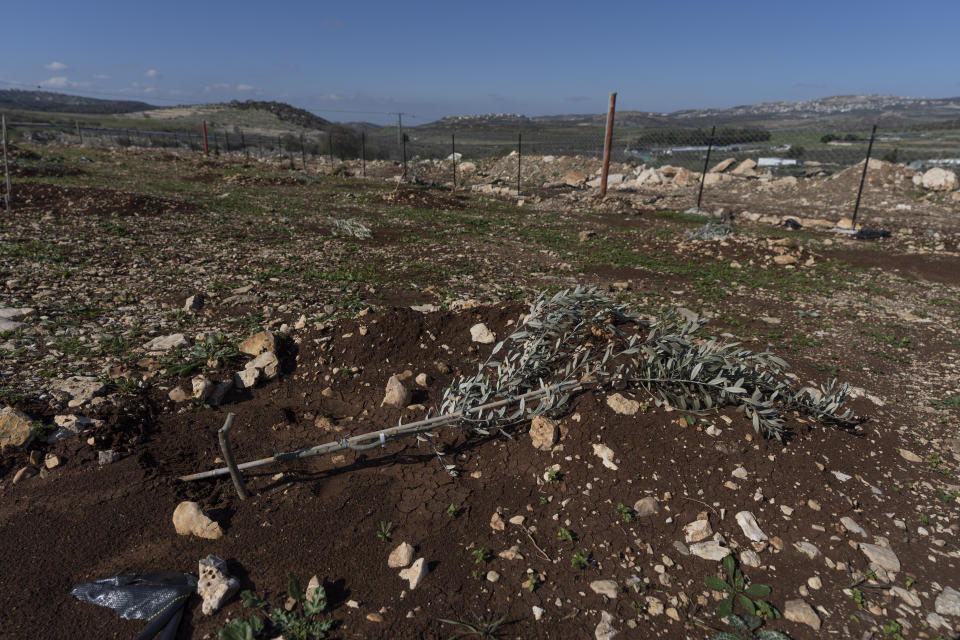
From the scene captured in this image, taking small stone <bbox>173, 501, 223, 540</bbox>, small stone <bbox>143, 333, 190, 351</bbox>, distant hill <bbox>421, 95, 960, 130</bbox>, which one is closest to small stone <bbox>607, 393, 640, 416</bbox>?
small stone <bbox>173, 501, 223, 540</bbox>

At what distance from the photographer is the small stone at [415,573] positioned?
6.95 feet

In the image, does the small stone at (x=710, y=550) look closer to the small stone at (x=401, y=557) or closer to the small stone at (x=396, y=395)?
the small stone at (x=401, y=557)

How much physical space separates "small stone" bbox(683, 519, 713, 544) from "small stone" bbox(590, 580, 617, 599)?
0.47 m

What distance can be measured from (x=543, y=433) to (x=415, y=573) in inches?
41.3

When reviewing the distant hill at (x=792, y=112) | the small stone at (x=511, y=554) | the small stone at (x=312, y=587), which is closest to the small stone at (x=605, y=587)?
the small stone at (x=511, y=554)

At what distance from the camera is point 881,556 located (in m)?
2.33

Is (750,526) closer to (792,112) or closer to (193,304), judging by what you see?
(193,304)

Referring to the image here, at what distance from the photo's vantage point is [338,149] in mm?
30250

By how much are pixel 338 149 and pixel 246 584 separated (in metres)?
31.2

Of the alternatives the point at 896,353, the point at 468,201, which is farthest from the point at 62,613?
the point at 468,201

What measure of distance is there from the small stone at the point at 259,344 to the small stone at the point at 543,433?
2.13m

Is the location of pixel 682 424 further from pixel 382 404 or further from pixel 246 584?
pixel 246 584

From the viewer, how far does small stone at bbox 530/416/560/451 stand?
2.85m

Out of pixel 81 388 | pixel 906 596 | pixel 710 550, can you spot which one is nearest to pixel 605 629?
pixel 710 550
